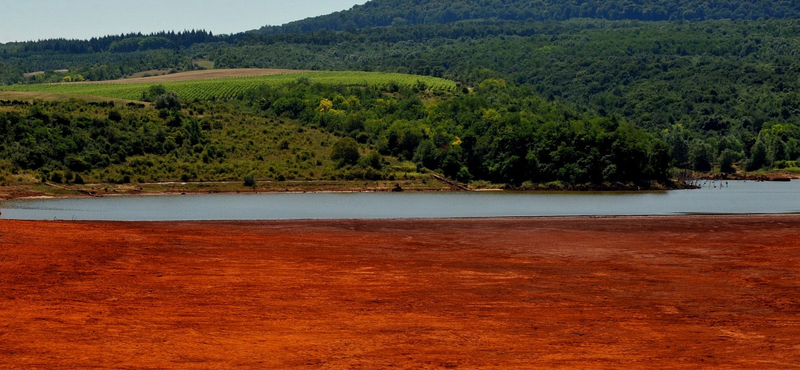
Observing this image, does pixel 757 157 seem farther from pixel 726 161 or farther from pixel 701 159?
pixel 701 159

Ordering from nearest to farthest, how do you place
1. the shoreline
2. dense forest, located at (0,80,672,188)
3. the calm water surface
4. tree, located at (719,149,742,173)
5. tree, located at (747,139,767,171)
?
the calm water surface, the shoreline, dense forest, located at (0,80,672,188), tree, located at (747,139,767,171), tree, located at (719,149,742,173)

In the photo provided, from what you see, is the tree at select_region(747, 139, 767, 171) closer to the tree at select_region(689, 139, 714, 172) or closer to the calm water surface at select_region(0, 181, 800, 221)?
the tree at select_region(689, 139, 714, 172)

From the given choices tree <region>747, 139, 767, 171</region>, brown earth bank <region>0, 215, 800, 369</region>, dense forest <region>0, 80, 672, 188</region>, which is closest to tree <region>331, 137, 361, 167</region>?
dense forest <region>0, 80, 672, 188</region>

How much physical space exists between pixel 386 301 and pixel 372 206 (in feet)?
170

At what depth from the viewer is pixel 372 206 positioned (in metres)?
81.2

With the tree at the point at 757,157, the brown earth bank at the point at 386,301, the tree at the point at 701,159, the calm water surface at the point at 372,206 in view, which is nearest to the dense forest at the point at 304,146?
the calm water surface at the point at 372,206

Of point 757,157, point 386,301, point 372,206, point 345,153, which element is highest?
point 386,301

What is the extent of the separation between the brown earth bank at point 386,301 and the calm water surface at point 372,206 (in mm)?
20842

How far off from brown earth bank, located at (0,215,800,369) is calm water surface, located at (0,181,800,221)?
20842 mm

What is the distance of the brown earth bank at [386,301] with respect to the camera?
909 inches

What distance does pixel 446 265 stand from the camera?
37.0m

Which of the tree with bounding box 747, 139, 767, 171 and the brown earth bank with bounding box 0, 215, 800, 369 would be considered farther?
the tree with bounding box 747, 139, 767, 171

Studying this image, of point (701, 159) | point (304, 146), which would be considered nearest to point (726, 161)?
point (701, 159)

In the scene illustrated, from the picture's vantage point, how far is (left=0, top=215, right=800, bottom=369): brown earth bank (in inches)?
909
